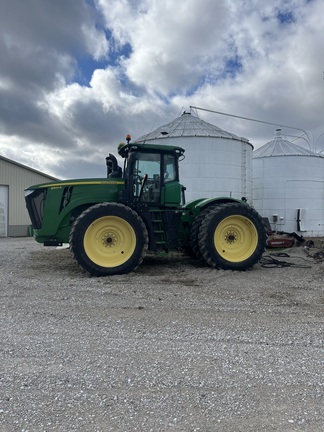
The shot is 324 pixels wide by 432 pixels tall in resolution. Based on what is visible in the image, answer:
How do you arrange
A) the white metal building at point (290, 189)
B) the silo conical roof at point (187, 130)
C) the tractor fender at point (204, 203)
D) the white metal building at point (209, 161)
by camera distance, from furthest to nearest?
the white metal building at point (290, 189)
the silo conical roof at point (187, 130)
the white metal building at point (209, 161)
the tractor fender at point (204, 203)

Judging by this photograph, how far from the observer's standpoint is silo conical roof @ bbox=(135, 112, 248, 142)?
15.0 m

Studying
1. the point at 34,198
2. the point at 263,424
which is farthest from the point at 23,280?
the point at 263,424

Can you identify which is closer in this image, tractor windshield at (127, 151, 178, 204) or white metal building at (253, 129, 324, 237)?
tractor windshield at (127, 151, 178, 204)

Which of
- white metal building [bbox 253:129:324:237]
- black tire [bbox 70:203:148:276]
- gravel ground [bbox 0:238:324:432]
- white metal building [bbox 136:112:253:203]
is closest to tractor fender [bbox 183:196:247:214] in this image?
black tire [bbox 70:203:148:276]

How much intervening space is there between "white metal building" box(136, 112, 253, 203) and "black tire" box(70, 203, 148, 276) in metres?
7.37

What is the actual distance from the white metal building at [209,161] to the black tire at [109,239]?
24.2 ft

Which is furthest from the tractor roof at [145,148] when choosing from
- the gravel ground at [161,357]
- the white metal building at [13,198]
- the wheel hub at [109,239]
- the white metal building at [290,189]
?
the white metal building at [13,198]

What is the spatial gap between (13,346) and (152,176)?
516cm

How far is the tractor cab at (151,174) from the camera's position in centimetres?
805

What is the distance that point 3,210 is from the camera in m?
19.7

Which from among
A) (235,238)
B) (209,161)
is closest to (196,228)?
(235,238)

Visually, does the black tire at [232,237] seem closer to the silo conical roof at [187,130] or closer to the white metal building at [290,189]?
the silo conical roof at [187,130]

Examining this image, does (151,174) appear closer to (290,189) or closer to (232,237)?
(232,237)

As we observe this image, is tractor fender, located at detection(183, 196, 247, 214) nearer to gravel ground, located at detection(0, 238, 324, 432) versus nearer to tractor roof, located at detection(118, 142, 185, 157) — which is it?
tractor roof, located at detection(118, 142, 185, 157)
